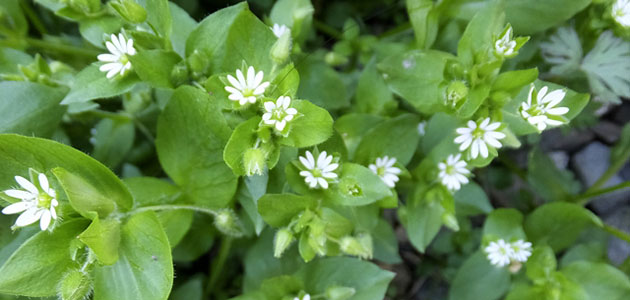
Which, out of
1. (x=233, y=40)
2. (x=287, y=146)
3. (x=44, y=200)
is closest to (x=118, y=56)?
(x=233, y=40)

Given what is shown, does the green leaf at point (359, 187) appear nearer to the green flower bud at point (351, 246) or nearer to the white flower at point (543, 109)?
the green flower bud at point (351, 246)

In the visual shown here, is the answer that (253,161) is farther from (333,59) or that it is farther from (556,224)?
(556,224)

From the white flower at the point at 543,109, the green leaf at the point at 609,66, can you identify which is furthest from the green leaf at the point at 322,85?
the green leaf at the point at 609,66

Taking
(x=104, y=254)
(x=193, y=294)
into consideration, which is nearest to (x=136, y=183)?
(x=104, y=254)

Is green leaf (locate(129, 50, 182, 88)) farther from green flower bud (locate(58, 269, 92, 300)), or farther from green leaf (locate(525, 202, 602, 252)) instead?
green leaf (locate(525, 202, 602, 252))

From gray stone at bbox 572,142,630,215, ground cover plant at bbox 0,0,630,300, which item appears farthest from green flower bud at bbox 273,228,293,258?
gray stone at bbox 572,142,630,215

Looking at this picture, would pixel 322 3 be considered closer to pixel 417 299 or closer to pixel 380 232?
pixel 380 232

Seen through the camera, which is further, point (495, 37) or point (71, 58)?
point (71, 58)
